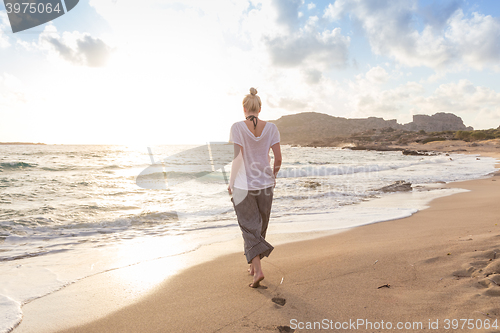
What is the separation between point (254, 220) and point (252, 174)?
52 centimetres

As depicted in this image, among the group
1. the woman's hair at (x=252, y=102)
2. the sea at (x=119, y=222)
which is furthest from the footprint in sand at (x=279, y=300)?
the sea at (x=119, y=222)

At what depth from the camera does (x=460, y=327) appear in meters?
1.96

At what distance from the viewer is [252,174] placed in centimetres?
312

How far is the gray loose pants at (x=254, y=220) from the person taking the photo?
120 inches

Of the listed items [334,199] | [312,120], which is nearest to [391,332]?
[334,199]

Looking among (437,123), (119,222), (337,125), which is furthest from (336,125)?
Result: (119,222)

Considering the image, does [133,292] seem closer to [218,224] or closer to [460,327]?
[460,327]

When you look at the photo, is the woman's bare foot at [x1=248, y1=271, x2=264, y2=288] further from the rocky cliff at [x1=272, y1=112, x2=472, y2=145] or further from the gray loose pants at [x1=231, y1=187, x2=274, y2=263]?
the rocky cliff at [x1=272, y1=112, x2=472, y2=145]

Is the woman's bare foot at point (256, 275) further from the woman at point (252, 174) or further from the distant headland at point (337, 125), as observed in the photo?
the distant headland at point (337, 125)

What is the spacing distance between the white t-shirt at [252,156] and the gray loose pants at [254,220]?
94 mm

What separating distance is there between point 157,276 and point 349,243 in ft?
9.50

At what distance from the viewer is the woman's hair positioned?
310cm

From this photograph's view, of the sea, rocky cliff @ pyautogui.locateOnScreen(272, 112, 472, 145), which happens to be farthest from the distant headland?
the sea

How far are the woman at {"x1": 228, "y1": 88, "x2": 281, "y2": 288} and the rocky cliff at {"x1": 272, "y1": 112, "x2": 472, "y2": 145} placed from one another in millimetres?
112704
